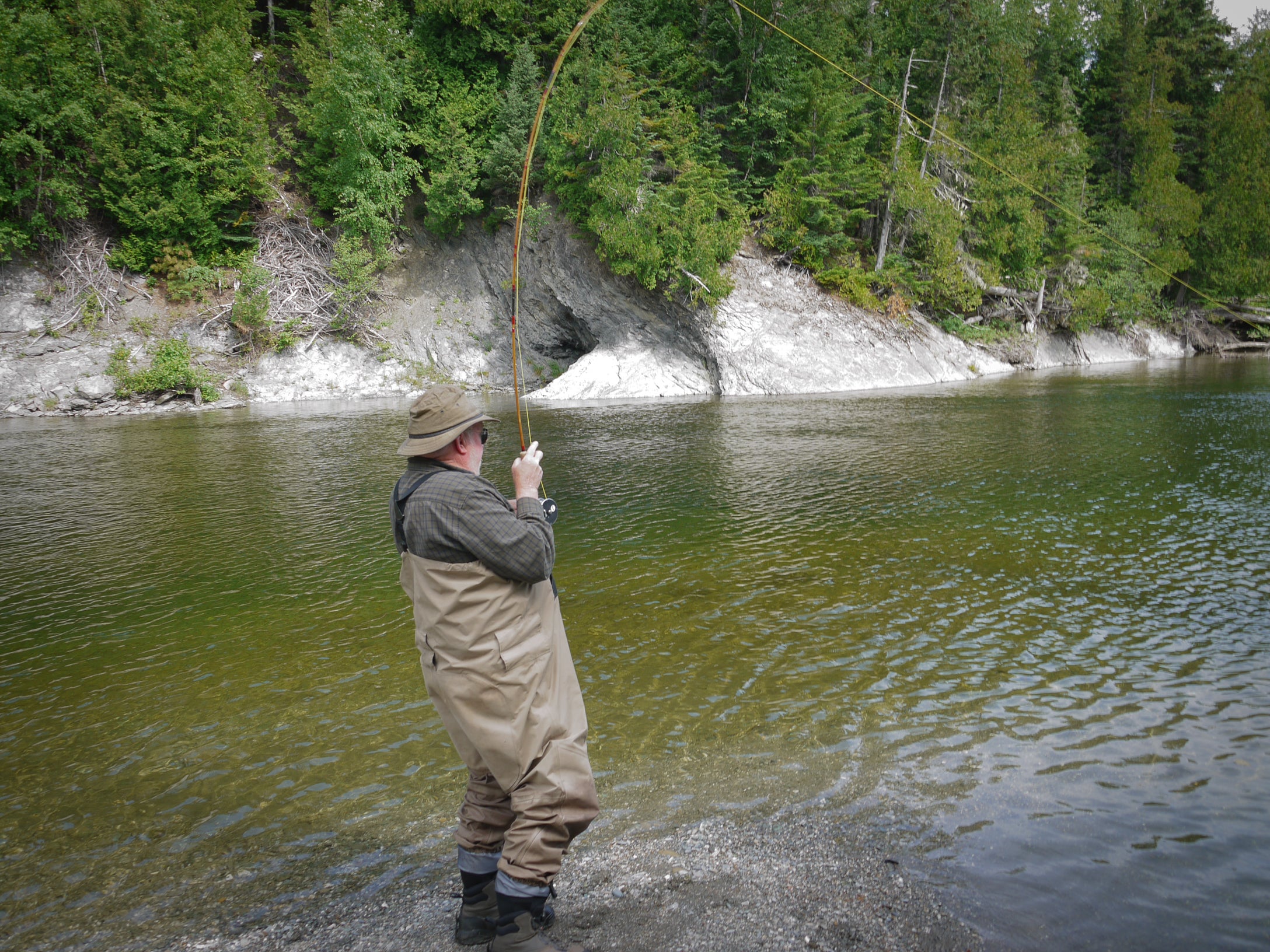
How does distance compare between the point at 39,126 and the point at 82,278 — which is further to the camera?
the point at 82,278

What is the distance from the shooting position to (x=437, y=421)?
340 cm

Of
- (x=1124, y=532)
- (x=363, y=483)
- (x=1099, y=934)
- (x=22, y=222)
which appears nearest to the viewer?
(x=1099, y=934)

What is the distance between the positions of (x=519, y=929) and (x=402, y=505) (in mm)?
1992

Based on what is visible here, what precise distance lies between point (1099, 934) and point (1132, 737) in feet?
7.69

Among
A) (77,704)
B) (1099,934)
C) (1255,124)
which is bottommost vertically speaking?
(1099,934)

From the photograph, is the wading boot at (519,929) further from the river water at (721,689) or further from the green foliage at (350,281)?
the green foliage at (350,281)

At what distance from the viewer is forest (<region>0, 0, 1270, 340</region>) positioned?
3366cm

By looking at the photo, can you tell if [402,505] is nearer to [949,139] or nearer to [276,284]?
[949,139]

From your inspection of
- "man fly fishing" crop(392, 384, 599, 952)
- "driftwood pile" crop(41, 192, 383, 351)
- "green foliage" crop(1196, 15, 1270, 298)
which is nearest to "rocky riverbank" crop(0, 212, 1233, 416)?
"driftwood pile" crop(41, 192, 383, 351)

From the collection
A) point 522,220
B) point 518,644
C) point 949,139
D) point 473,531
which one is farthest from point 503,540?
point 949,139

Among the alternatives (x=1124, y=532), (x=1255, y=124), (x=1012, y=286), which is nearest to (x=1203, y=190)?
(x=1255, y=124)

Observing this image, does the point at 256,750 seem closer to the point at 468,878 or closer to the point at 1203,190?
the point at 468,878

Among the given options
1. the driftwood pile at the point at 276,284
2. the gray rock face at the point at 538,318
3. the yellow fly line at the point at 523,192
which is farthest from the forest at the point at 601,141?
the yellow fly line at the point at 523,192

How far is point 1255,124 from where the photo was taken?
50969 millimetres
